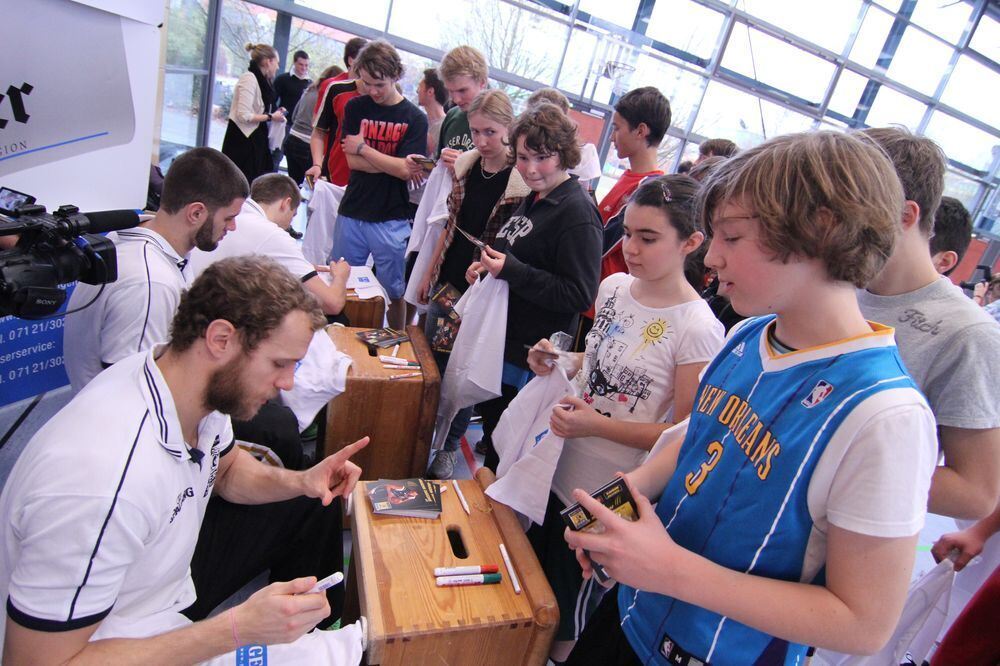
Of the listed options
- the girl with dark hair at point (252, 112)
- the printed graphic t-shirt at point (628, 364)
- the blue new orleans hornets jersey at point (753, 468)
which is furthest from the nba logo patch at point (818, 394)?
the girl with dark hair at point (252, 112)

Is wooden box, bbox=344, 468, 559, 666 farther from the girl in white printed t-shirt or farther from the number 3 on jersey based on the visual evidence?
the number 3 on jersey

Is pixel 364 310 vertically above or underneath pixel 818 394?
underneath

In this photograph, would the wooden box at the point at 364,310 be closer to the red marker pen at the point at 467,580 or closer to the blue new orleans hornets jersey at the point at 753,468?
the red marker pen at the point at 467,580

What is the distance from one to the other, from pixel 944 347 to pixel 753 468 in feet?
2.19

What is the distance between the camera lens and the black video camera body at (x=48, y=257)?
4.10ft

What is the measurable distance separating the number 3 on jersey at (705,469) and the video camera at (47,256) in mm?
1464

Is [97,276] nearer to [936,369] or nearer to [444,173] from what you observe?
[444,173]

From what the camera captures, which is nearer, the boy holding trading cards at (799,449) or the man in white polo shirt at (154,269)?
the boy holding trading cards at (799,449)

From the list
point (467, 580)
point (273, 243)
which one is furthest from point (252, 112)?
point (467, 580)

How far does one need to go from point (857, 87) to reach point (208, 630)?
414 inches

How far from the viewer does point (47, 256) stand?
1.33 m

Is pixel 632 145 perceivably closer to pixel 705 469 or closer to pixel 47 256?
pixel 705 469

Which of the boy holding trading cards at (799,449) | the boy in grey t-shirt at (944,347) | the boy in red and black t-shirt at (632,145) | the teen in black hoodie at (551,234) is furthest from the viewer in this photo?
the boy in red and black t-shirt at (632,145)

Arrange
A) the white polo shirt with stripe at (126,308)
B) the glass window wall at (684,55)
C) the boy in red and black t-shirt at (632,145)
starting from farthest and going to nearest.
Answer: the glass window wall at (684,55)
the boy in red and black t-shirt at (632,145)
the white polo shirt with stripe at (126,308)
